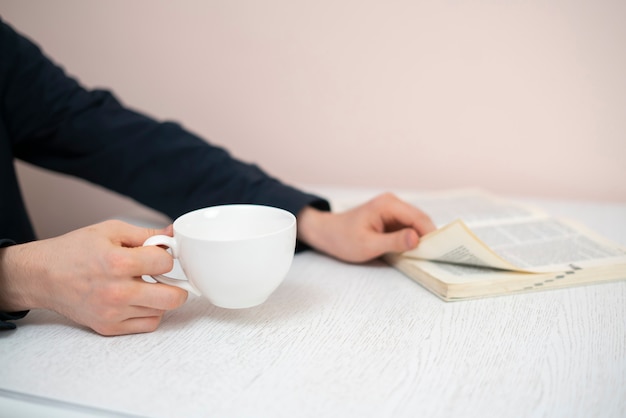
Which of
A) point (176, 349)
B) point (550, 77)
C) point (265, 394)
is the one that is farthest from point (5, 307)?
point (550, 77)

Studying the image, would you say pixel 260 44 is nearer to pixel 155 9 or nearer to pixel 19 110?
pixel 155 9

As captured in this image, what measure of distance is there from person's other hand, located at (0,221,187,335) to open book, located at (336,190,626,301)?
275 millimetres

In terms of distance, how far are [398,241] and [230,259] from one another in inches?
9.7

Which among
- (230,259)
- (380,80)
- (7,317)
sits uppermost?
(380,80)

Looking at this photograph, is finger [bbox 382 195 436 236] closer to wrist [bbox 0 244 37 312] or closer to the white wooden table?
the white wooden table

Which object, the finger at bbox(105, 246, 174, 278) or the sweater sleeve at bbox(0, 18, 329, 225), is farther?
the sweater sleeve at bbox(0, 18, 329, 225)

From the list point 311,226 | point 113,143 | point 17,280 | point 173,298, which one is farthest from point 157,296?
point 113,143

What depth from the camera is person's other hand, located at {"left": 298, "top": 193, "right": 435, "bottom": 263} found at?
62 cm

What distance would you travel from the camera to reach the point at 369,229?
65cm

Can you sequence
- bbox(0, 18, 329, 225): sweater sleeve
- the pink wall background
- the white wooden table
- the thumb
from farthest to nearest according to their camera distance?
1. the pink wall background
2. bbox(0, 18, 329, 225): sweater sleeve
3. the thumb
4. the white wooden table

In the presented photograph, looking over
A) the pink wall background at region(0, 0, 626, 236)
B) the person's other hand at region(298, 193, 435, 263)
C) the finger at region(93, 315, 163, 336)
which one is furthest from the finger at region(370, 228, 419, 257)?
the pink wall background at region(0, 0, 626, 236)

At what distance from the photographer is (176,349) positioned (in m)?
0.45

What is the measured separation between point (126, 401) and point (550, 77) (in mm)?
887

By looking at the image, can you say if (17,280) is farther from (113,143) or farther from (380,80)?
(380,80)
